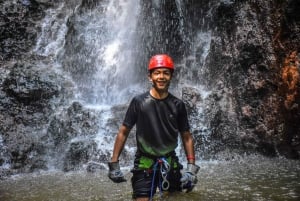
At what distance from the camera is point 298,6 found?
386 inches

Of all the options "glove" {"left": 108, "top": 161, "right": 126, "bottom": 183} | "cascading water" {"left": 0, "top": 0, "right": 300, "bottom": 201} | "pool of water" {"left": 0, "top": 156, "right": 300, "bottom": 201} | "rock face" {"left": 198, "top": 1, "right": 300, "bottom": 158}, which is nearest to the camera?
"glove" {"left": 108, "top": 161, "right": 126, "bottom": 183}

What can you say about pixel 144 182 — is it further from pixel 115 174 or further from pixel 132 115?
pixel 132 115

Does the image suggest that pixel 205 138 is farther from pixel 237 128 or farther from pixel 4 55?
pixel 4 55

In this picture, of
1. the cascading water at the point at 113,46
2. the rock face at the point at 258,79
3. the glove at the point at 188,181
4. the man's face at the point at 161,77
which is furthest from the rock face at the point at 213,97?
the man's face at the point at 161,77

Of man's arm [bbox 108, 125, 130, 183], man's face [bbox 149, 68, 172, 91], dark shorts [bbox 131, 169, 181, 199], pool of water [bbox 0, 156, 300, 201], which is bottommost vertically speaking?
pool of water [bbox 0, 156, 300, 201]

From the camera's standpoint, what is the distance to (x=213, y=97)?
1125 centimetres

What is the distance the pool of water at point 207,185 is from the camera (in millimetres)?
6137

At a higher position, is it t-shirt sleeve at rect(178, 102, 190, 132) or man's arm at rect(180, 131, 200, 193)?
t-shirt sleeve at rect(178, 102, 190, 132)

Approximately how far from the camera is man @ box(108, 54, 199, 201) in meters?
4.36

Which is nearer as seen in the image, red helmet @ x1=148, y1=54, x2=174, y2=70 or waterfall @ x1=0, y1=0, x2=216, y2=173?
red helmet @ x1=148, y1=54, x2=174, y2=70

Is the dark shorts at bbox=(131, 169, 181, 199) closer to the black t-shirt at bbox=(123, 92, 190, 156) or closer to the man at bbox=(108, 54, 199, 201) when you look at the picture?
the man at bbox=(108, 54, 199, 201)

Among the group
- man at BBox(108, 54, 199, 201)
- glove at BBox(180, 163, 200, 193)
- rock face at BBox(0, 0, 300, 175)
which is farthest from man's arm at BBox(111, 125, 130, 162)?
rock face at BBox(0, 0, 300, 175)

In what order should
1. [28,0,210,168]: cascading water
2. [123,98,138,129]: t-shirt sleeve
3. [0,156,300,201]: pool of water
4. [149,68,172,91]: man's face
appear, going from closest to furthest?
[149,68,172,91]: man's face, [123,98,138,129]: t-shirt sleeve, [0,156,300,201]: pool of water, [28,0,210,168]: cascading water

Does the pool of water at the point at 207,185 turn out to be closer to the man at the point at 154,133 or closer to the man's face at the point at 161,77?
the man at the point at 154,133
